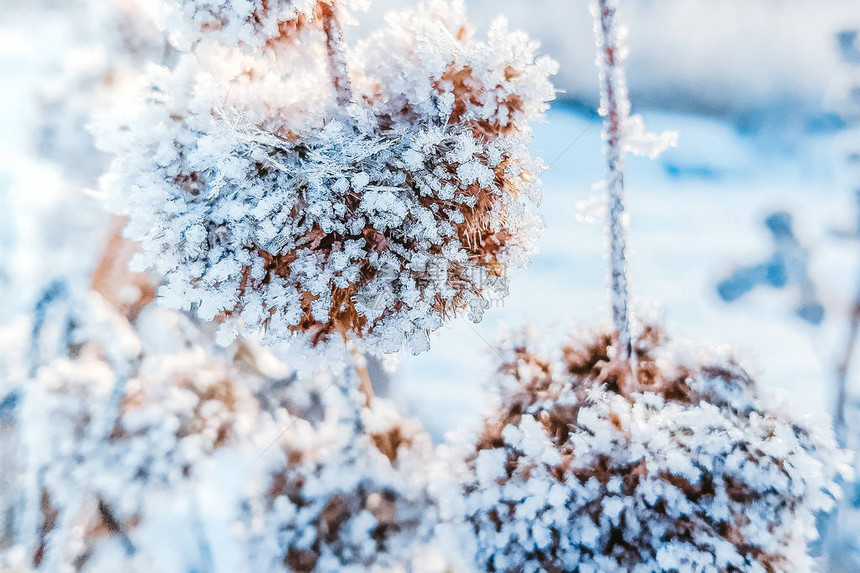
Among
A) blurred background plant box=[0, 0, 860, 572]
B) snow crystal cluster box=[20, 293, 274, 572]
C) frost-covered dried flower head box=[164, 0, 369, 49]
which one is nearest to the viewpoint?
frost-covered dried flower head box=[164, 0, 369, 49]

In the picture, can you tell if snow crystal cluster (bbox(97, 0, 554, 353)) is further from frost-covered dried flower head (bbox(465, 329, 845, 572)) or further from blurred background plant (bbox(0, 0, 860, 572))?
frost-covered dried flower head (bbox(465, 329, 845, 572))


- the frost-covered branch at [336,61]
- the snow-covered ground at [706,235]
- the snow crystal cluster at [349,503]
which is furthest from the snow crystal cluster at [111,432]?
the frost-covered branch at [336,61]

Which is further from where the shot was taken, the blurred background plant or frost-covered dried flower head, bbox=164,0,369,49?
the blurred background plant

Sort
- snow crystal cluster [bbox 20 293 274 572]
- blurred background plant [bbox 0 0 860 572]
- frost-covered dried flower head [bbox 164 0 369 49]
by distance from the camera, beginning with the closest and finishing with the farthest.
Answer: frost-covered dried flower head [bbox 164 0 369 49] → blurred background plant [bbox 0 0 860 572] → snow crystal cluster [bbox 20 293 274 572]

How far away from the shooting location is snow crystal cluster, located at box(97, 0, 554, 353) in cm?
58

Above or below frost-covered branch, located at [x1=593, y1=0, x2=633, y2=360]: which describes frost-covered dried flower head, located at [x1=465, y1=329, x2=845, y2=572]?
below

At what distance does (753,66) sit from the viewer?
3.10ft

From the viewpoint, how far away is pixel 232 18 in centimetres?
58

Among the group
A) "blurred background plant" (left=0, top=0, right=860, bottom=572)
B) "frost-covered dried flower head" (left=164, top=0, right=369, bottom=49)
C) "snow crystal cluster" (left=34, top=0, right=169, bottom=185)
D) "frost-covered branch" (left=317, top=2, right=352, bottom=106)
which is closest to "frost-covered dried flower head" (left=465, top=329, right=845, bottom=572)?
"blurred background plant" (left=0, top=0, right=860, bottom=572)

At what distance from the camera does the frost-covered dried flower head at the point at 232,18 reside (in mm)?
572

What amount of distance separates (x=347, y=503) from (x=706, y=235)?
997mm

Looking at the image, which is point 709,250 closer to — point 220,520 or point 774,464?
point 774,464

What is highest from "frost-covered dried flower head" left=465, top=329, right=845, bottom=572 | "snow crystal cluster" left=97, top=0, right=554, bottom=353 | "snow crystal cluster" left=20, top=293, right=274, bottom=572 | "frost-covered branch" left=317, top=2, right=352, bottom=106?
"frost-covered branch" left=317, top=2, right=352, bottom=106

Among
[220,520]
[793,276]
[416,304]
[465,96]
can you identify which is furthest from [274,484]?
[793,276]
